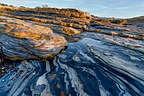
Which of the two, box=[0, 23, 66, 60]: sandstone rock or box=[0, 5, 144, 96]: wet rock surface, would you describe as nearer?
box=[0, 5, 144, 96]: wet rock surface

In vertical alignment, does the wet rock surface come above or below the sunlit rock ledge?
below

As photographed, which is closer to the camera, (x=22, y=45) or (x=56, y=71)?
(x=56, y=71)

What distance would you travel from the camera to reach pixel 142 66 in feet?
13.9

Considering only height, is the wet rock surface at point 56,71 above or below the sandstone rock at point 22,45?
below

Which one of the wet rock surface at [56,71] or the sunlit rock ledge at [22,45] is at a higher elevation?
the sunlit rock ledge at [22,45]

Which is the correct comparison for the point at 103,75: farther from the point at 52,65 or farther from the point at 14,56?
the point at 14,56

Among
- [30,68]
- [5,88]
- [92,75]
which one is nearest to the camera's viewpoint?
[5,88]

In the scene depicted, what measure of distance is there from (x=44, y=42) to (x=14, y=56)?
97.2 inches

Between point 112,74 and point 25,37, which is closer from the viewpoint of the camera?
point 112,74

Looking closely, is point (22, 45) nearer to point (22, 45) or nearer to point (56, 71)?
point (22, 45)

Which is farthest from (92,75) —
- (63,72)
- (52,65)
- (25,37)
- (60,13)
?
(60,13)

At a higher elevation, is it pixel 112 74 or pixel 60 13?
pixel 60 13

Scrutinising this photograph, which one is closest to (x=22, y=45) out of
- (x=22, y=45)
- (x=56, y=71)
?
(x=22, y=45)

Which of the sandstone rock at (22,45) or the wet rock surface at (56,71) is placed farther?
the sandstone rock at (22,45)
